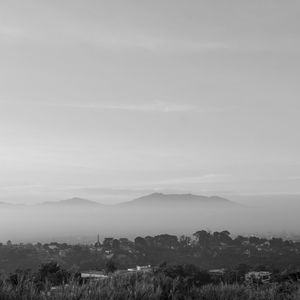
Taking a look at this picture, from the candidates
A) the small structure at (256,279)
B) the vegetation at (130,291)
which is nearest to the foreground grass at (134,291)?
the vegetation at (130,291)

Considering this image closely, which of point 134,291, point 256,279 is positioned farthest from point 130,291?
point 256,279

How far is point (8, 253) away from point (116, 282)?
41149 millimetres

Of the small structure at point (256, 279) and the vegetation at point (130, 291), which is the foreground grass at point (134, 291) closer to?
the vegetation at point (130, 291)

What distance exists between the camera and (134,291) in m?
5.61

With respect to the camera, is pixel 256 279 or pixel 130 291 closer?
pixel 130 291

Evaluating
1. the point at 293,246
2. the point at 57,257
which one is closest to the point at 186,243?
the point at 293,246

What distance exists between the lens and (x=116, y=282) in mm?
6125

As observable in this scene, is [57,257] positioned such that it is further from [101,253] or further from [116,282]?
[116,282]

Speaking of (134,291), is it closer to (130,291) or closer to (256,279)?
(130,291)

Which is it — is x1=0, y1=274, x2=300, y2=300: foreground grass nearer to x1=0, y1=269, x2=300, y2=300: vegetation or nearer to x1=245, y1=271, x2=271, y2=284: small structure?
x1=0, y1=269, x2=300, y2=300: vegetation

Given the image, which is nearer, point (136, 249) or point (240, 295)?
point (240, 295)

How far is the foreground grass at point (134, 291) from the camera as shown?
5195 millimetres

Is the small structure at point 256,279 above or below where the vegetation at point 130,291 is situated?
below

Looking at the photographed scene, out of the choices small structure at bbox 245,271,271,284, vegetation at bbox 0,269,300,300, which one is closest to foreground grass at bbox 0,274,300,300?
vegetation at bbox 0,269,300,300
